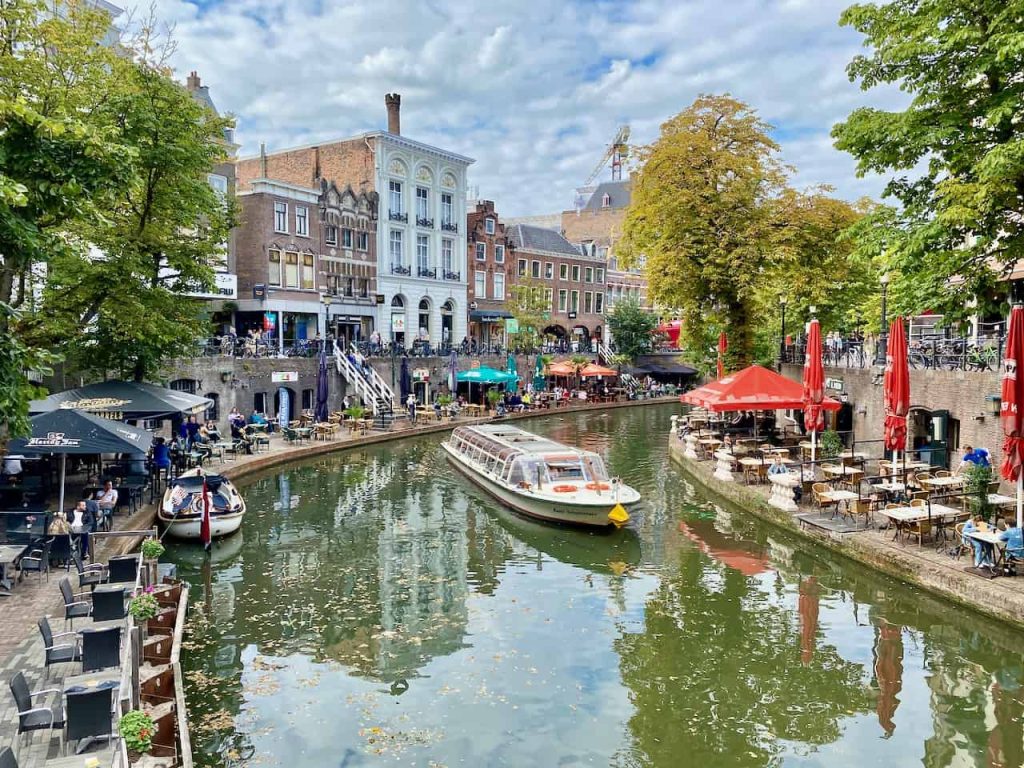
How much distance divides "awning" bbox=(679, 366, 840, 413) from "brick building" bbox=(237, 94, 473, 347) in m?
31.4

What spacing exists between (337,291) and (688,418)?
2454 centimetres

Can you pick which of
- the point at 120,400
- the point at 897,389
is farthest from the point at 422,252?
the point at 897,389

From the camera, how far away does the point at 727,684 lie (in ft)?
38.5

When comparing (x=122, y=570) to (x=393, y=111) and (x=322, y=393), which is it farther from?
(x=393, y=111)

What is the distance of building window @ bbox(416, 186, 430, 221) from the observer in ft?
182

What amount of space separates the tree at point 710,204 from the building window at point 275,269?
23263 mm

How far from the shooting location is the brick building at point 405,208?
171 ft

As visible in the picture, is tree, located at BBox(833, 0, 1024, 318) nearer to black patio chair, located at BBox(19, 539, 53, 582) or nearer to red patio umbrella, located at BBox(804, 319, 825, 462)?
red patio umbrella, located at BBox(804, 319, 825, 462)

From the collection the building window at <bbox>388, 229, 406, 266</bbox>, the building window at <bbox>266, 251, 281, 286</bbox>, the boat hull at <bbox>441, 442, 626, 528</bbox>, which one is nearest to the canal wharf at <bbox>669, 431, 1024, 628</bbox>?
the boat hull at <bbox>441, 442, 626, 528</bbox>

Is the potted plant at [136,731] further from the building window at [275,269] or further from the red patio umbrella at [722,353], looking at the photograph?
the building window at [275,269]

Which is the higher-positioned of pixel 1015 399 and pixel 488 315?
pixel 488 315

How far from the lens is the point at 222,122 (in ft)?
78.8

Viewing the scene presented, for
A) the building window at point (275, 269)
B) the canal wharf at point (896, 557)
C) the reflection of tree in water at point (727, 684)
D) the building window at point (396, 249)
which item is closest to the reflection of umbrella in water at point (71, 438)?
the reflection of tree in water at point (727, 684)

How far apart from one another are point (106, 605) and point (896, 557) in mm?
14744
